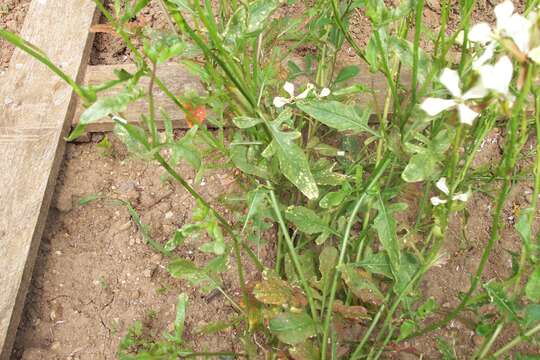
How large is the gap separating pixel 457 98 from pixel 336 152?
0.71 meters

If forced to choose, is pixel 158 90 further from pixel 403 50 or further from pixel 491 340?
pixel 491 340

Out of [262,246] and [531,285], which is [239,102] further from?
[531,285]

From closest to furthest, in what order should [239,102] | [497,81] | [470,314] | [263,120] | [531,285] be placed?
[497,81], [531,285], [263,120], [239,102], [470,314]

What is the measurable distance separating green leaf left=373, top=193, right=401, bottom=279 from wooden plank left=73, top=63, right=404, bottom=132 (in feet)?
1.98

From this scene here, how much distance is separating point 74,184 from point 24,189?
0.55 feet

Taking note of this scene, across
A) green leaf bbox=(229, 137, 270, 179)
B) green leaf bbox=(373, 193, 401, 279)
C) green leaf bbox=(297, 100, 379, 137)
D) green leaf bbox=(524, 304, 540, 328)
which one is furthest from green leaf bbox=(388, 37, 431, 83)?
green leaf bbox=(524, 304, 540, 328)

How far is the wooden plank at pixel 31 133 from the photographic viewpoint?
146cm

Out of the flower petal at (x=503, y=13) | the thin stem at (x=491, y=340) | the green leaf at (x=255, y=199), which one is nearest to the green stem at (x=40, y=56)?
the green leaf at (x=255, y=199)

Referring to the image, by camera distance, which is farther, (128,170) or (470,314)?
(128,170)

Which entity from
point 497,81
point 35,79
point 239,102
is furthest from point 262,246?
point 497,81

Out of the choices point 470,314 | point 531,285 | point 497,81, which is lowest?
point 470,314

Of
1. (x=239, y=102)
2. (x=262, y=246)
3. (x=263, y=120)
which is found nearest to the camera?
(x=263, y=120)

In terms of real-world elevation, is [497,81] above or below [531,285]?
above

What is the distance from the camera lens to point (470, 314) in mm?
1472
